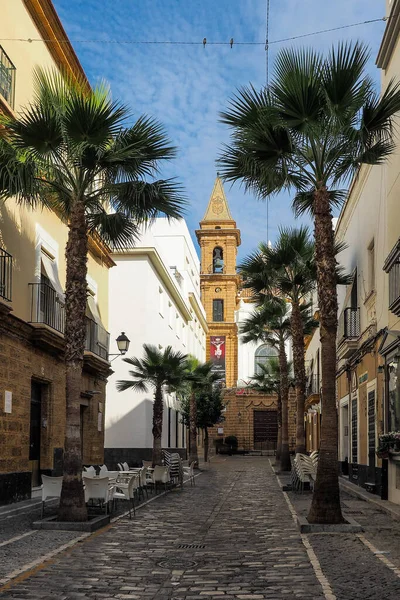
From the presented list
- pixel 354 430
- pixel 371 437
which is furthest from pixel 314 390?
pixel 371 437

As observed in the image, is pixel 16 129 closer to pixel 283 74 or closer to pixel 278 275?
pixel 283 74

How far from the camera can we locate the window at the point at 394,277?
14820 mm

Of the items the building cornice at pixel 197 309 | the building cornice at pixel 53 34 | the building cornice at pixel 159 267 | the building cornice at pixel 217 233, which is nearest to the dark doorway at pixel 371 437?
the building cornice at pixel 53 34

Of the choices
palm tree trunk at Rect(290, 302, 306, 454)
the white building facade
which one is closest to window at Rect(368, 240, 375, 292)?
palm tree trunk at Rect(290, 302, 306, 454)

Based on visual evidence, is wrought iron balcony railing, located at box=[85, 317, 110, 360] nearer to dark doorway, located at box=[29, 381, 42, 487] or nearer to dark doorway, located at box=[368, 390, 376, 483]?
dark doorway, located at box=[29, 381, 42, 487]

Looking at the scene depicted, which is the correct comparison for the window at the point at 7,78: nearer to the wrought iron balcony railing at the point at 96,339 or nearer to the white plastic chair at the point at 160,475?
the wrought iron balcony railing at the point at 96,339

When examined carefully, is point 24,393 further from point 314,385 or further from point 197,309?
point 197,309

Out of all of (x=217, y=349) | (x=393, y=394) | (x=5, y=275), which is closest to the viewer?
(x=5, y=275)

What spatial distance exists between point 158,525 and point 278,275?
1317 cm

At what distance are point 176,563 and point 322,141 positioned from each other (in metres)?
7.51

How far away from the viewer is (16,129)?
12.9 m

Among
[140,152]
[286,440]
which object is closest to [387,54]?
[140,152]

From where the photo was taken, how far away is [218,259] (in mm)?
74000

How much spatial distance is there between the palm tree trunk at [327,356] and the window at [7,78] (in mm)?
6878
